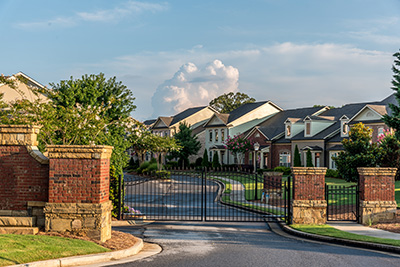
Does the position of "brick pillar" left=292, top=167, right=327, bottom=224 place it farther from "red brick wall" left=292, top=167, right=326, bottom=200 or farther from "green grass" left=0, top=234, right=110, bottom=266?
"green grass" left=0, top=234, right=110, bottom=266

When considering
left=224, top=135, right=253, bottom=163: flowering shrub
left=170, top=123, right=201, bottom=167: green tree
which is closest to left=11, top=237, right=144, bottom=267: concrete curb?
left=224, top=135, right=253, bottom=163: flowering shrub

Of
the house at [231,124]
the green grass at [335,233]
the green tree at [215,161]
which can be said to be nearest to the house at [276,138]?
the house at [231,124]

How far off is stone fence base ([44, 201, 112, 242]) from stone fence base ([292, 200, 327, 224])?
24.5 ft

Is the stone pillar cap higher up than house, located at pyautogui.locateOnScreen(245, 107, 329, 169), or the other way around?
house, located at pyautogui.locateOnScreen(245, 107, 329, 169)

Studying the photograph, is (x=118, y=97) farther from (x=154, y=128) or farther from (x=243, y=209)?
(x=154, y=128)

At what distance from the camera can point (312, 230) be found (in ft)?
48.7

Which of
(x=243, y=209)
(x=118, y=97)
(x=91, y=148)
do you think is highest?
(x=118, y=97)

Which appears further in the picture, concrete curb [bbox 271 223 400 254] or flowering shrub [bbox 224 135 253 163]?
flowering shrub [bbox 224 135 253 163]

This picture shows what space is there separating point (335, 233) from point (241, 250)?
4215 millimetres

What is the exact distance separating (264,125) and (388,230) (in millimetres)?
48597

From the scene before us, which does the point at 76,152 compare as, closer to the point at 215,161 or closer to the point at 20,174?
the point at 20,174

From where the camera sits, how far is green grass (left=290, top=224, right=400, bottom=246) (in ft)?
41.7

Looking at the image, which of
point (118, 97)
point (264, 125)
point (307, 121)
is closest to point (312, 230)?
point (118, 97)

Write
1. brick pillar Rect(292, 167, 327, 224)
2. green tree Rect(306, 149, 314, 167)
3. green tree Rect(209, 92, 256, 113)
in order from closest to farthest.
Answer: brick pillar Rect(292, 167, 327, 224), green tree Rect(306, 149, 314, 167), green tree Rect(209, 92, 256, 113)
